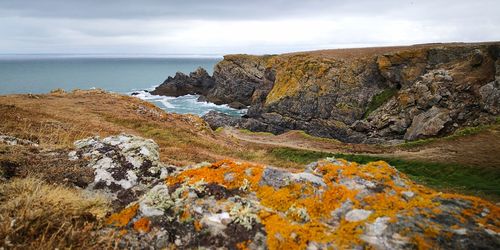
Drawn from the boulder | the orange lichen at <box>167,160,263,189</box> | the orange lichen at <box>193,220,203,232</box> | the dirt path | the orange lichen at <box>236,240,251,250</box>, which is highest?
the orange lichen at <box>167,160,263,189</box>

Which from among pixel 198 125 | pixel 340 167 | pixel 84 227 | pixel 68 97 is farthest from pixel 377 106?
pixel 84 227

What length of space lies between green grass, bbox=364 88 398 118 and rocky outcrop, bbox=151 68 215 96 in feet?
230

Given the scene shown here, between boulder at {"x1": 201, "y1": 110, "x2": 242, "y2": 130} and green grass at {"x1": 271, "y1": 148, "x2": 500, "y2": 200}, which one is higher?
green grass at {"x1": 271, "y1": 148, "x2": 500, "y2": 200}

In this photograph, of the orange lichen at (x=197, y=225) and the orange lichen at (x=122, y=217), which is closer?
the orange lichen at (x=197, y=225)

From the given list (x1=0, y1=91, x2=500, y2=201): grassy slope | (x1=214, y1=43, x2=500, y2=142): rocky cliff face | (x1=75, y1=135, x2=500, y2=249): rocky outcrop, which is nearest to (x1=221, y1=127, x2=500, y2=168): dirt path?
(x1=0, y1=91, x2=500, y2=201): grassy slope

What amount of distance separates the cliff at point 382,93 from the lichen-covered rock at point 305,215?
46349mm

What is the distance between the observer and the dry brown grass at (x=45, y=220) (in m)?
4.79

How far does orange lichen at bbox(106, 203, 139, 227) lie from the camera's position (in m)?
6.17

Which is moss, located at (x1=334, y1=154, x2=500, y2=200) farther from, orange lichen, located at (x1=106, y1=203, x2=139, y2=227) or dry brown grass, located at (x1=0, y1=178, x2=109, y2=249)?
dry brown grass, located at (x1=0, y1=178, x2=109, y2=249)

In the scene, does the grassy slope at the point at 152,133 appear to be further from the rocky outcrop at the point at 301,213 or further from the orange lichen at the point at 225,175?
the rocky outcrop at the point at 301,213

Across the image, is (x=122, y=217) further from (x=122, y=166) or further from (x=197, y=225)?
(x=122, y=166)

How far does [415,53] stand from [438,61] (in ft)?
14.8

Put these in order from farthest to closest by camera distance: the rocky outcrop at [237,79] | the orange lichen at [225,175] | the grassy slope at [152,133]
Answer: the rocky outcrop at [237,79] → the grassy slope at [152,133] → the orange lichen at [225,175]

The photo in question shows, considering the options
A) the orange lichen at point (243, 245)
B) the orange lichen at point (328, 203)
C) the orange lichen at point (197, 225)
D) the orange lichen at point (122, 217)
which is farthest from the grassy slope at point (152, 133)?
the orange lichen at point (243, 245)
